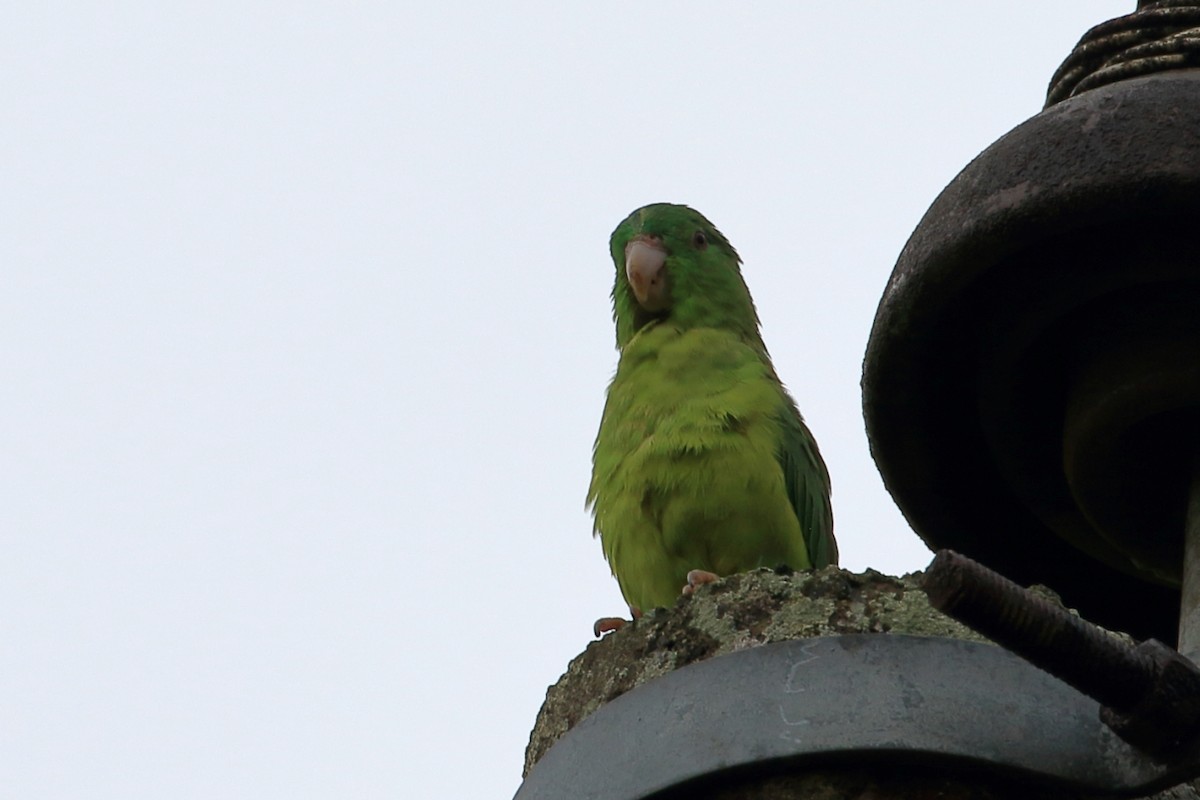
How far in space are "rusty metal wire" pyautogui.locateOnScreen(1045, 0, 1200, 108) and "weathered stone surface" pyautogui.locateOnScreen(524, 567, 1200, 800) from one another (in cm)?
88

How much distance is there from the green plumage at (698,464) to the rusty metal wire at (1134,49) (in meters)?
2.04

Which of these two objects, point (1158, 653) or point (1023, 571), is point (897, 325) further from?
point (1158, 653)

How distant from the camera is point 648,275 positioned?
574cm

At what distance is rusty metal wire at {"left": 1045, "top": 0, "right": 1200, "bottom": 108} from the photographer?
2.55m

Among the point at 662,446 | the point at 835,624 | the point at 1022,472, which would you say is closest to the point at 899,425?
the point at 1022,472

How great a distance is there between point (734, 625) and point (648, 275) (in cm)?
355

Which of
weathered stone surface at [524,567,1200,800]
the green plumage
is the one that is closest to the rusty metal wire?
weathered stone surface at [524,567,1200,800]

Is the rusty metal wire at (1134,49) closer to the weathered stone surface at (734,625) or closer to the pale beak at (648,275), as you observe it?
the weathered stone surface at (734,625)

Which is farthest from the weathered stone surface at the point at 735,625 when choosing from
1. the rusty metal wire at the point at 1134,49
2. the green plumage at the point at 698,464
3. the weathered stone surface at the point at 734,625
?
the green plumage at the point at 698,464

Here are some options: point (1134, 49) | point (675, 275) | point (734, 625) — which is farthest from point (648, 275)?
point (734, 625)

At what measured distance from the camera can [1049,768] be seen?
1.92 metres

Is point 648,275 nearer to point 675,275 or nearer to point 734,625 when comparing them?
point 675,275

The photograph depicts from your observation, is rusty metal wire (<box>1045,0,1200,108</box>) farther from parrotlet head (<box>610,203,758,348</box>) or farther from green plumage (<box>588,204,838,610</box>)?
parrotlet head (<box>610,203,758,348</box>)

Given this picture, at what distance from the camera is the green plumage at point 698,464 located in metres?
4.69
